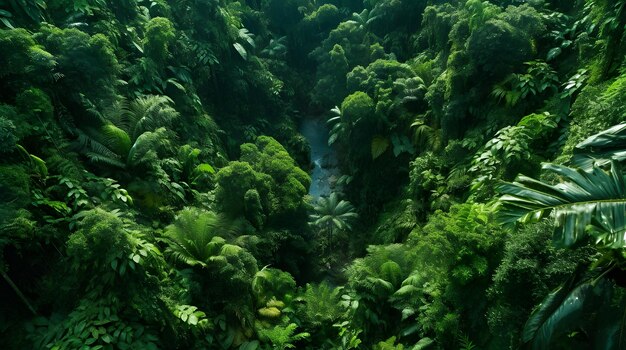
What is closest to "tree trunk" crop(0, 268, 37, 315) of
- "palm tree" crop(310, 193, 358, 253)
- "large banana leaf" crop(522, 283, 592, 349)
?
"large banana leaf" crop(522, 283, 592, 349)

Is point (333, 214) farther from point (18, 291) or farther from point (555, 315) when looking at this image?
point (555, 315)

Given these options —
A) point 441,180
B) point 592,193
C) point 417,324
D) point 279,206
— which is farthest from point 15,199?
point 441,180

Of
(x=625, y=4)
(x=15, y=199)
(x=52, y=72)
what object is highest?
(x=625, y=4)

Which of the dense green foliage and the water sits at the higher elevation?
the dense green foliage

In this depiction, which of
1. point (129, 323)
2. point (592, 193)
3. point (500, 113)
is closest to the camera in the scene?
point (592, 193)

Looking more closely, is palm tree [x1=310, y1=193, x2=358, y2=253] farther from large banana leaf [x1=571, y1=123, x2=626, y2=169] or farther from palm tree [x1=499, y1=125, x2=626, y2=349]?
palm tree [x1=499, y1=125, x2=626, y2=349]

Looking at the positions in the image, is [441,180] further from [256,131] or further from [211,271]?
[256,131]

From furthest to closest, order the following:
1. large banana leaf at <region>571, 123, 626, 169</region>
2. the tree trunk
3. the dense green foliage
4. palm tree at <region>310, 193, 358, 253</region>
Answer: palm tree at <region>310, 193, 358, 253</region>
the tree trunk
the dense green foliage
large banana leaf at <region>571, 123, 626, 169</region>
